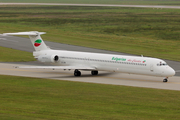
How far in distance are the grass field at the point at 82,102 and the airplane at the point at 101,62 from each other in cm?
499

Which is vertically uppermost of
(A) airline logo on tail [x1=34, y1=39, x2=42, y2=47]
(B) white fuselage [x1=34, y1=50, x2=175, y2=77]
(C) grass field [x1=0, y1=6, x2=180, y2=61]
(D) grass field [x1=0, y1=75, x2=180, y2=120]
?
(C) grass field [x1=0, y1=6, x2=180, y2=61]

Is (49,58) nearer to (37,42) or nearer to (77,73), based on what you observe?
(37,42)

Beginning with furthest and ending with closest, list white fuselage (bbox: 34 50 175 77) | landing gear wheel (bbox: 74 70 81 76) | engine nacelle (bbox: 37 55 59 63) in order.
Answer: engine nacelle (bbox: 37 55 59 63), landing gear wheel (bbox: 74 70 81 76), white fuselage (bbox: 34 50 175 77)

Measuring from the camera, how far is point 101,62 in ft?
138

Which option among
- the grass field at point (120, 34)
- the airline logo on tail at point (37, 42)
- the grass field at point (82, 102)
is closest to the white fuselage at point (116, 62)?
the airline logo on tail at point (37, 42)

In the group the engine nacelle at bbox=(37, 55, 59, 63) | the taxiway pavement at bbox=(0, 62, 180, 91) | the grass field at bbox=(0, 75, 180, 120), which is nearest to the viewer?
the grass field at bbox=(0, 75, 180, 120)

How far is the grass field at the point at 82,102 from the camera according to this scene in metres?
23.5

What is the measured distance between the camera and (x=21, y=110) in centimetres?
2466

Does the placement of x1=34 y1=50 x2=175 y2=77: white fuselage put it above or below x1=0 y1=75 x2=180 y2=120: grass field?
above

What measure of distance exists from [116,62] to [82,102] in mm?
13883

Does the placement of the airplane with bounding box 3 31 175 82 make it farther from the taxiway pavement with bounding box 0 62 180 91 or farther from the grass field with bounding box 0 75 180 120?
the grass field with bounding box 0 75 180 120

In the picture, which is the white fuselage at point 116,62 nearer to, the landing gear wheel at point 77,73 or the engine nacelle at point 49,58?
the engine nacelle at point 49,58

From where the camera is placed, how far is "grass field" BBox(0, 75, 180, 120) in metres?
23.5

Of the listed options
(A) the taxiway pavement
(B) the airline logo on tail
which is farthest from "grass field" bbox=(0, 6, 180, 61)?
(B) the airline logo on tail
